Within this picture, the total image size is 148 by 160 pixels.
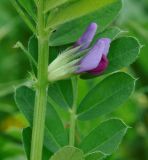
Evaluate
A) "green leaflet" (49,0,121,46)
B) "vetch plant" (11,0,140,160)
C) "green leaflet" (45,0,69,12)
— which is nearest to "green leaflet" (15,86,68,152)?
"vetch plant" (11,0,140,160)

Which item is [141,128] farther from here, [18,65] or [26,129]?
[26,129]

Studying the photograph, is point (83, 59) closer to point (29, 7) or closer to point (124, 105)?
point (29, 7)

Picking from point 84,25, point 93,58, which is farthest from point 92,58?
point 84,25

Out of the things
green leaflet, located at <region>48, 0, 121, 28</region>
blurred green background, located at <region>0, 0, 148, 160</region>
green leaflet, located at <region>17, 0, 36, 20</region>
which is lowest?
blurred green background, located at <region>0, 0, 148, 160</region>

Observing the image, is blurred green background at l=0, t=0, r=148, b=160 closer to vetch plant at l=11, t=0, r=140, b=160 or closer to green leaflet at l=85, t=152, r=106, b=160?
vetch plant at l=11, t=0, r=140, b=160

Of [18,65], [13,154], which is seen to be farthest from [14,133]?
[18,65]

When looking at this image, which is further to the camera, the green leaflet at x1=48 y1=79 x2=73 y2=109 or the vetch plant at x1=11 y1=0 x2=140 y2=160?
the green leaflet at x1=48 y1=79 x2=73 y2=109
